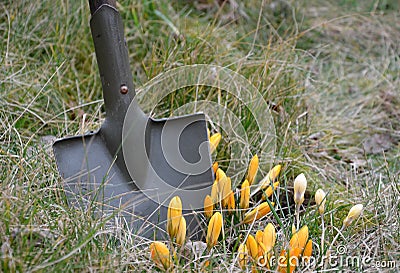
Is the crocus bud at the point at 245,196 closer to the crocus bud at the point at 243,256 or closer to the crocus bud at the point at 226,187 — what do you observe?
the crocus bud at the point at 226,187

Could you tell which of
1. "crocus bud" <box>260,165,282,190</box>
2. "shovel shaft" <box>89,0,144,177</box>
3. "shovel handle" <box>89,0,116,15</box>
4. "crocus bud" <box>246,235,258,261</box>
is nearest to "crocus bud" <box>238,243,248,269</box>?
"crocus bud" <box>246,235,258,261</box>

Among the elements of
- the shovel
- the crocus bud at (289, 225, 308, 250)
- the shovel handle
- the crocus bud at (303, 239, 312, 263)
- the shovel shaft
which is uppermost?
the shovel handle

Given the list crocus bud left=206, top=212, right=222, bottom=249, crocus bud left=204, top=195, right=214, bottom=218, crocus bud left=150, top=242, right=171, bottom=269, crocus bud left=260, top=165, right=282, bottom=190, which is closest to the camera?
crocus bud left=150, top=242, right=171, bottom=269

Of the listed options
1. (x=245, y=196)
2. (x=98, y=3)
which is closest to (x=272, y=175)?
(x=245, y=196)

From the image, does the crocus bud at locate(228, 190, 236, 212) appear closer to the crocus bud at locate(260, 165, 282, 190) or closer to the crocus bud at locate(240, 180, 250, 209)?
the crocus bud at locate(240, 180, 250, 209)

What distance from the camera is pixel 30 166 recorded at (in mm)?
1580

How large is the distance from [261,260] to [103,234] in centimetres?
40

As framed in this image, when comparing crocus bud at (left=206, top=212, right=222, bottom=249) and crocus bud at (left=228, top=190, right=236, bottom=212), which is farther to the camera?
crocus bud at (left=228, top=190, right=236, bottom=212)

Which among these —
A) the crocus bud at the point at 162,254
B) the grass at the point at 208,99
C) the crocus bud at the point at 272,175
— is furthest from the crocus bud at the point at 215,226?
the crocus bud at the point at 272,175

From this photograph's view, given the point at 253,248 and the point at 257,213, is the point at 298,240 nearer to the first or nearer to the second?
the point at 253,248

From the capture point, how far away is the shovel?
1591mm

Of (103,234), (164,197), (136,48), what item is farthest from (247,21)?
(103,234)

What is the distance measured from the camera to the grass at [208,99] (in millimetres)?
1328

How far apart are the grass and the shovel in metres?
0.09
